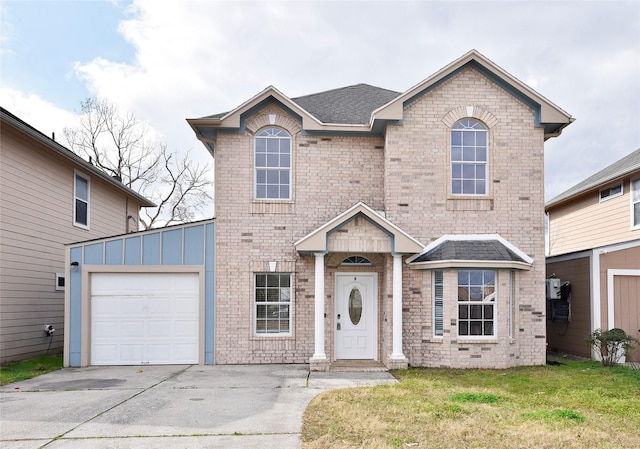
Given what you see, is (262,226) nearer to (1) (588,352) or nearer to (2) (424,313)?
(2) (424,313)

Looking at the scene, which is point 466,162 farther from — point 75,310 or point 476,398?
point 75,310

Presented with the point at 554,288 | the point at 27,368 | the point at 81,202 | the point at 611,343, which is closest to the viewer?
the point at 27,368

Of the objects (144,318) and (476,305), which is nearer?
(476,305)

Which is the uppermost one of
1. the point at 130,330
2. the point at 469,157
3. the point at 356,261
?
the point at 469,157

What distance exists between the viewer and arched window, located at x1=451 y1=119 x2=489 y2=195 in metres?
12.2

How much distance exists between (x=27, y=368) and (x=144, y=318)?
2722 millimetres

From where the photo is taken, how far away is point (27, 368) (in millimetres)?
11469

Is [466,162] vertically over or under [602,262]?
over

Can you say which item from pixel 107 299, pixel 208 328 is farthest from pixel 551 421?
pixel 107 299

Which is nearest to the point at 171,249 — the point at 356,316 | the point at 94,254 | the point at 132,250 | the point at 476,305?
the point at 132,250

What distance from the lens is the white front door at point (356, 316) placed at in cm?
1216

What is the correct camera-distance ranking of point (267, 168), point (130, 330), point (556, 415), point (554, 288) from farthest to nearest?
point (554, 288) → point (267, 168) → point (130, 330) → point (556, 415)

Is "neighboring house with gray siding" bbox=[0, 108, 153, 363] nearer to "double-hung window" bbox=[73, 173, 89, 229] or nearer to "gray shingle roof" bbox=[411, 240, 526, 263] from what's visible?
"double-hung window" bbox=[73, 173, 89, 229]

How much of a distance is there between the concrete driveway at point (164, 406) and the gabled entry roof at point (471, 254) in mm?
2765
